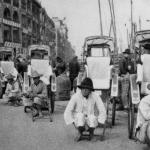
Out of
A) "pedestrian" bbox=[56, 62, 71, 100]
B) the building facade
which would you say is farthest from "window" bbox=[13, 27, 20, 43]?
the building facade

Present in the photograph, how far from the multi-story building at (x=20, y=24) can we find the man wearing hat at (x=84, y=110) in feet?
135

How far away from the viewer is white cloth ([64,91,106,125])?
741cm

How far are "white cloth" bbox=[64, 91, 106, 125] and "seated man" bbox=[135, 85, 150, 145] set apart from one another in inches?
48.3

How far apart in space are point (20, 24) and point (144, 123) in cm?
5340

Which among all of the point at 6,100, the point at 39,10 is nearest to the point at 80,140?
the point at 6,100

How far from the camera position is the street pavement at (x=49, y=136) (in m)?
6.88

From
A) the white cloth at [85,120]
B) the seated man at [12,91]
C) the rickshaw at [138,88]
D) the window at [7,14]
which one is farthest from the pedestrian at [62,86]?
the window at [7,14]

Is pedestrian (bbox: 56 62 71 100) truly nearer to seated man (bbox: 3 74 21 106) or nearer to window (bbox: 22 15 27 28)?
→ seated man (bbox: 3 74 21 106)

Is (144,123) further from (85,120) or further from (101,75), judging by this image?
(101,75)

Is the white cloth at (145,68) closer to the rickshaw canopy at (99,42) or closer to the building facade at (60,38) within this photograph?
the rickshaw canopy at (99,42)

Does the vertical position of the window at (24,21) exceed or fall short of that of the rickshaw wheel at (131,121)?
it exceeds it

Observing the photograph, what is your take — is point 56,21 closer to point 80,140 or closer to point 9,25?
point 9,25

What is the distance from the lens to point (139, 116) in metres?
6.33

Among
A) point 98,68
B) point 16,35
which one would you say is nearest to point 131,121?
point 98,68
